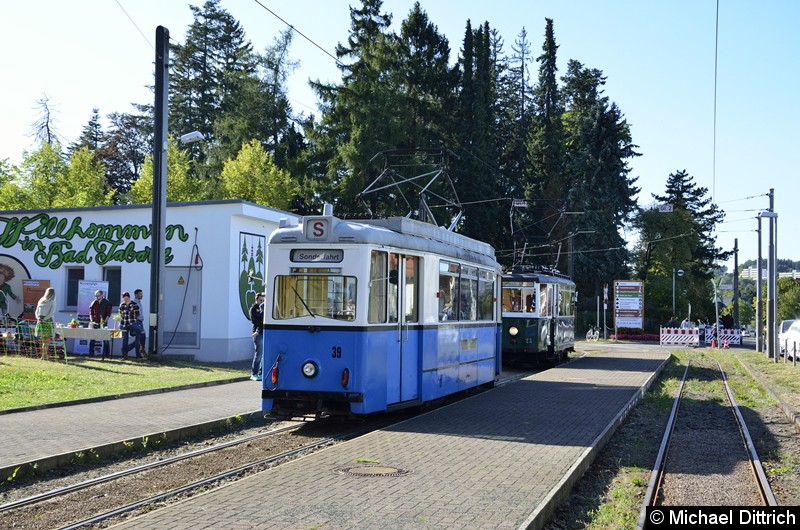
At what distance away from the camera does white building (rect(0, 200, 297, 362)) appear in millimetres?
24312

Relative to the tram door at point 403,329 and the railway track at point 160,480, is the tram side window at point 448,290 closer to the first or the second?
the tram door at point 403,329

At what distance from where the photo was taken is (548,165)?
6925 cm

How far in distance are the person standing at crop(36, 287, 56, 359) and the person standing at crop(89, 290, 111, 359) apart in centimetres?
139

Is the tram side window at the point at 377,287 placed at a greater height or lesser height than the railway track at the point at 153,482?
greater

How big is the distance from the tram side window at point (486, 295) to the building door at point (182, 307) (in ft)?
32.4

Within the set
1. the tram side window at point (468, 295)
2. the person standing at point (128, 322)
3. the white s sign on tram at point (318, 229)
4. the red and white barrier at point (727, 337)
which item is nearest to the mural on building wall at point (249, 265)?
the person standing at point (128, 322)

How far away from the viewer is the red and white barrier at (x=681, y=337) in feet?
173

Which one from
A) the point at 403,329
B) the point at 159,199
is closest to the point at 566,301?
the point at 159,199

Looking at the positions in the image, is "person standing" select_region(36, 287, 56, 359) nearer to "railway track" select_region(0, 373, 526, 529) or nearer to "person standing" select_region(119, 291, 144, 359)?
"person standing" select_region(119, 291, 144, 359)

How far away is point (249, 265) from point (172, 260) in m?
2.18

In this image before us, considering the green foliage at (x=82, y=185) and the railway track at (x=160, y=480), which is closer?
the railway track at (x=160, y=480)

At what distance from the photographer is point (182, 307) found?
24766 millimetres

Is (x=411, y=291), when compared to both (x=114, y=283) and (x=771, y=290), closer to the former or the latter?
(x=114, y=283)

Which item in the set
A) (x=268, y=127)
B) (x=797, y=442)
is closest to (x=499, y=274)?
(x=797, y=442)
